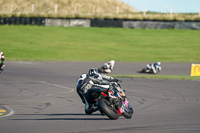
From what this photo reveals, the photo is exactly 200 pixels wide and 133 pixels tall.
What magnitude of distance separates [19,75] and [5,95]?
918cm

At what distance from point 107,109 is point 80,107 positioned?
3.49 metres

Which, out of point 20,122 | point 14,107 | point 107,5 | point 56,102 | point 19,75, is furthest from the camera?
point 107,5

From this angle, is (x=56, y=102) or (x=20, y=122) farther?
(x=56, y=102)

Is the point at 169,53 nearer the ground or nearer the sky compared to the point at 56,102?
nearer the ground

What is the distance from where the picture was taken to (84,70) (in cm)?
3102

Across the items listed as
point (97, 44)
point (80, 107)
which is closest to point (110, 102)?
point (80, 107)

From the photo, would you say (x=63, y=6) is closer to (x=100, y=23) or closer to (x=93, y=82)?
(x=100, y=23)

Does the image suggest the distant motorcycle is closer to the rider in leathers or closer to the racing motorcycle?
the racing motorcycle

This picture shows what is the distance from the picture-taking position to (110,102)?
36.6 feet

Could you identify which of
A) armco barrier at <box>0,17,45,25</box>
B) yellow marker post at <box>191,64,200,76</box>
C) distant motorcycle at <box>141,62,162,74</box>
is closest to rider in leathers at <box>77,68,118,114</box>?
yellow marker post at <box>191,64,200,76</box>

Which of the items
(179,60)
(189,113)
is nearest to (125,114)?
(189,113)

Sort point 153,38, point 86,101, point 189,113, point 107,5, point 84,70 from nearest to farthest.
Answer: point 86,101 → point 189,113 → point 84,70 → point 153,38 → point 107,5

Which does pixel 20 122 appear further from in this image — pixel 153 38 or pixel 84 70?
pixel 153 38

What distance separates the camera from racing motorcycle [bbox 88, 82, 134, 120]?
10938 mm
